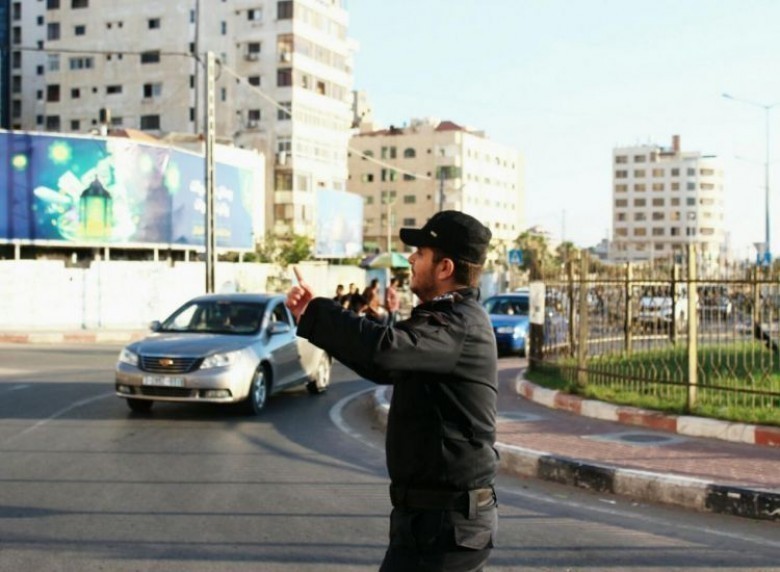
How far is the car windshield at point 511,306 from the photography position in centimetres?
2341

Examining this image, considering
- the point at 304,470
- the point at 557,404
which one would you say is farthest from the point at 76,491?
the point at 557,404

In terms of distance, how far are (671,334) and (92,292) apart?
2331 cm

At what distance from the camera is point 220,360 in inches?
447

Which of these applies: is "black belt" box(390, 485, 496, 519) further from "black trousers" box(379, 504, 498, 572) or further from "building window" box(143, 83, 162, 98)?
"building window" box(143, 83, 162, 98)

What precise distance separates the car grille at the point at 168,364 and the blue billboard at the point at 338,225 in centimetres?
4746

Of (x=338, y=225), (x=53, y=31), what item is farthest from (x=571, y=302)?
(x=53, y=31)

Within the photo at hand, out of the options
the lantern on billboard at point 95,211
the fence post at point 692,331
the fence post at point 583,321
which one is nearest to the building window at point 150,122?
the lantern on billboard at point 95,211

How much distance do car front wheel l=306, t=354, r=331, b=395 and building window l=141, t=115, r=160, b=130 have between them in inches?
2669

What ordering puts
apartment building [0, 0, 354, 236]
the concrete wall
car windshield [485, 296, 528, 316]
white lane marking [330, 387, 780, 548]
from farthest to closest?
1. apartment building [0, 0, 354, 236]
2. the concrete wall
3. car windshield [485, 296, 528, 316]
4. white lane marking [330, 387, 780, 548]

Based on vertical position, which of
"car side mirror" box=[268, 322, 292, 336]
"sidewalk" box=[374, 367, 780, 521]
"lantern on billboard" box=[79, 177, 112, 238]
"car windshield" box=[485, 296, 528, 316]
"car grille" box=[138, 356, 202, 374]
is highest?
"lantern on billboard" box=[79, 177, 112, 238]

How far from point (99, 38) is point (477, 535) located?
8454 cm

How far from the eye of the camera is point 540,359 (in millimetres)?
14984

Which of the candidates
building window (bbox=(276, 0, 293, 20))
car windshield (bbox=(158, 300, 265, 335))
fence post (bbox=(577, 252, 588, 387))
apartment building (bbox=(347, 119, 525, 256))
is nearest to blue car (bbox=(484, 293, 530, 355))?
fence post (bbox=(577, 252, 588, 387))

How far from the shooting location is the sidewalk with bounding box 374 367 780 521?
7324mm
